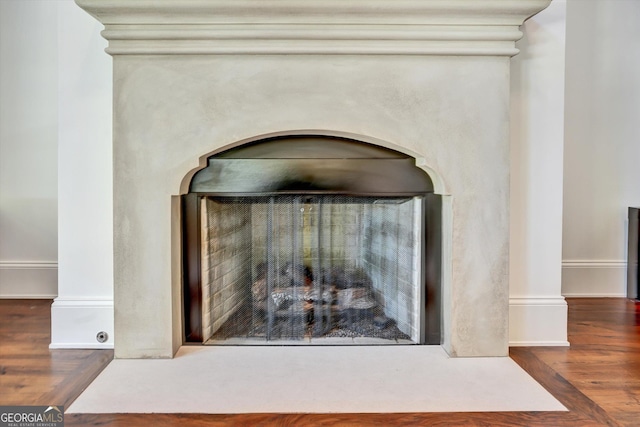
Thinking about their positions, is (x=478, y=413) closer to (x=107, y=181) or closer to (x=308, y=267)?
(x=308, y=267)

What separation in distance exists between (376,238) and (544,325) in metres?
0.89

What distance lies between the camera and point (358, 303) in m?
2.37

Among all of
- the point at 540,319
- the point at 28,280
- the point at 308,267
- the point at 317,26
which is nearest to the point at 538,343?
the point at 540,319

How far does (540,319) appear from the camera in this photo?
2354mm

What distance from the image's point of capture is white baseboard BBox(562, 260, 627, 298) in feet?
10.7

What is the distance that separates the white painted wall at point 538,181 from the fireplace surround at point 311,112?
8.4 inches

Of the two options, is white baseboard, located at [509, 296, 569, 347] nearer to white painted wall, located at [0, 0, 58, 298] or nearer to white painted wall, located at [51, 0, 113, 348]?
white painted wall, located at [51, 0, 113, 348]

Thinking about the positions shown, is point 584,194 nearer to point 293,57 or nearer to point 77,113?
point 293,57

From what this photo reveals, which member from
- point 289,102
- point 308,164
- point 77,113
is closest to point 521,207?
point 308,164

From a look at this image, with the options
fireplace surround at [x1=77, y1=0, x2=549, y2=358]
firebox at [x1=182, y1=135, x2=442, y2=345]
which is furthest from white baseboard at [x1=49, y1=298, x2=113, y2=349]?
firebox at [x1=182, y1=135, x2=442, y2=345]

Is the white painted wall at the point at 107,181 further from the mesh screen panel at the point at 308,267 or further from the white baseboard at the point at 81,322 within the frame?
the mesh screen panel at the point at 308,267

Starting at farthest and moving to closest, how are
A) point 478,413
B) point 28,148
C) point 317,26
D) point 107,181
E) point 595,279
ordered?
1. point 595,279
2. point 28,148
3. point 107,181
4. point 317,26
5. point 478,413

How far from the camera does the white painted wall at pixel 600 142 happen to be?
3.18m

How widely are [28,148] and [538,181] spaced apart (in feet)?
9.70
